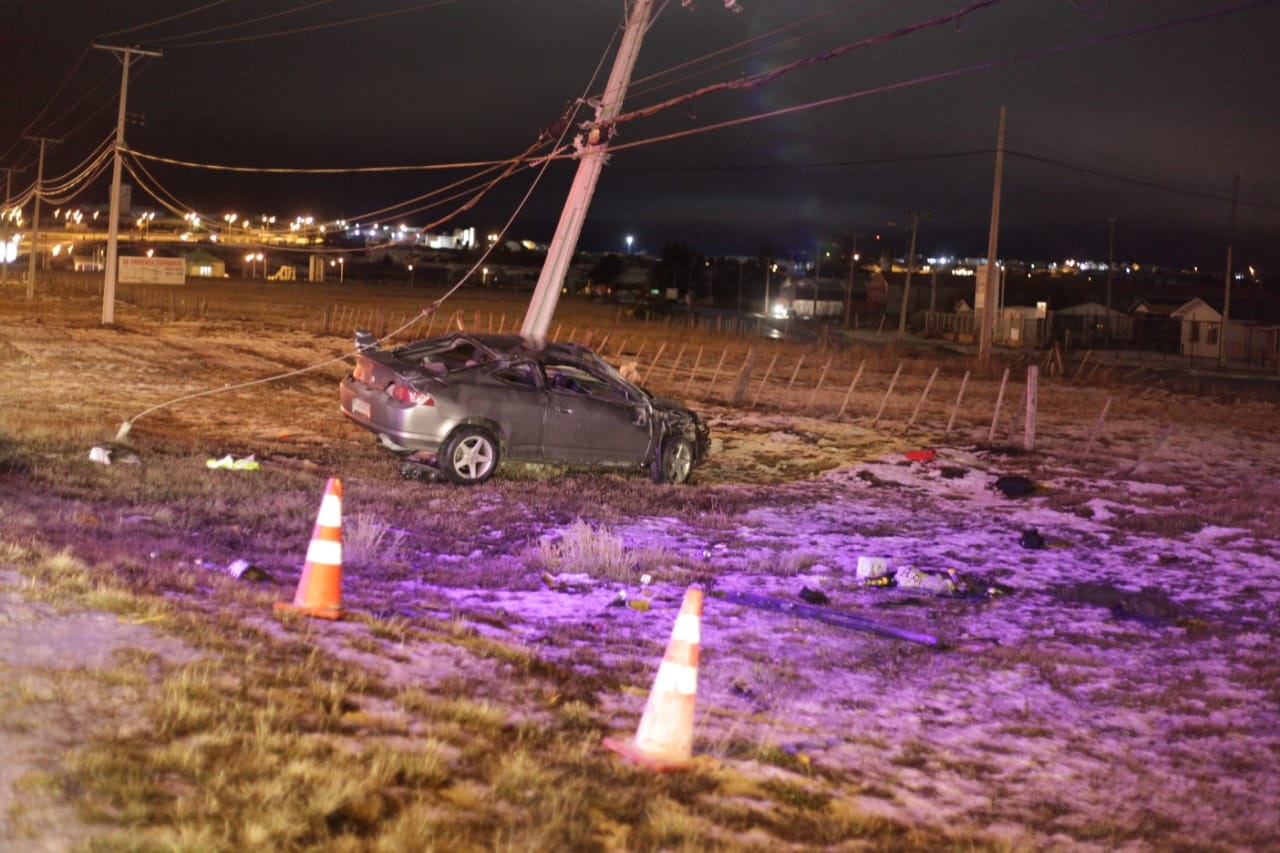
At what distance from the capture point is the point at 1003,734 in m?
6.21

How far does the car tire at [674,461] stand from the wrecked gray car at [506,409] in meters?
0.01

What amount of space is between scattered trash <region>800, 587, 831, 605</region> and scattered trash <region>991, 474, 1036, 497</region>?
6867mm

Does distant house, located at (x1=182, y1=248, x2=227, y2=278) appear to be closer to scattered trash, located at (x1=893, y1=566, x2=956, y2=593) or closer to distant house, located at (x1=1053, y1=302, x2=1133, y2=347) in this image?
distant house, located at (x1=1053, y1=302, x2=1133, y2=347)

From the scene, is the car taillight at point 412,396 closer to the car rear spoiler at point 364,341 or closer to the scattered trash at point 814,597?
the car rear spoiler at point 364,341

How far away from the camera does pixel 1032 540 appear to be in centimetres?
1197

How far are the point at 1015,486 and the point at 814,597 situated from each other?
7165mm

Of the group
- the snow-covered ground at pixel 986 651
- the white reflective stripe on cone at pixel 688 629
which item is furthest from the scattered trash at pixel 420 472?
the white reflective stripe on cone at pixel 688 629

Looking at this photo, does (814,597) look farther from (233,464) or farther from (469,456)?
(233,464)

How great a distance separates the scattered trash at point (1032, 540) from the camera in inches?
469

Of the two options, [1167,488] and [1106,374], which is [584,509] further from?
[1106,374]

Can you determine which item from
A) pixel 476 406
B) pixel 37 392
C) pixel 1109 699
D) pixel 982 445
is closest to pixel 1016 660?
pixel 1109 699

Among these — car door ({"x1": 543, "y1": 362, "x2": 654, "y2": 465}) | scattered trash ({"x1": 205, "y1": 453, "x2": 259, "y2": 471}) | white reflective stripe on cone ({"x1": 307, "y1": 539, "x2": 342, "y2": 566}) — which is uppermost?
car door ({"x1": 543, "y1": 362, "x2": 654, "y2": 465})

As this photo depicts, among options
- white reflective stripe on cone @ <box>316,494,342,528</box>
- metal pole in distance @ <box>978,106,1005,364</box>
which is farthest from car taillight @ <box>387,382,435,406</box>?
metal pole in distance @ <box>978,106,1005,364</box>

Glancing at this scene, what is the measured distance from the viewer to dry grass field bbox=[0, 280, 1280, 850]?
4555mm
